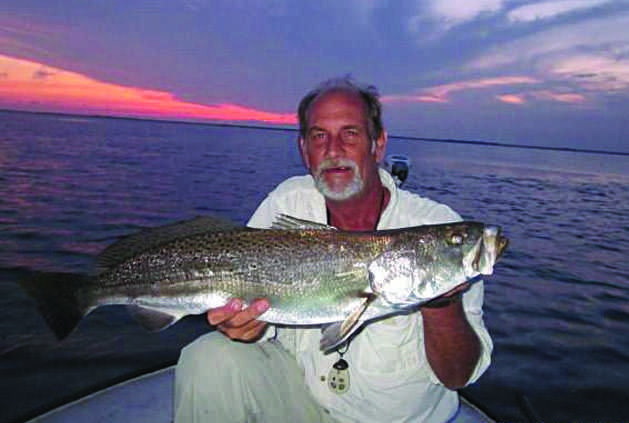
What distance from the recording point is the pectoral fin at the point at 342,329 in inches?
112

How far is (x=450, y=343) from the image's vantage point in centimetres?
302

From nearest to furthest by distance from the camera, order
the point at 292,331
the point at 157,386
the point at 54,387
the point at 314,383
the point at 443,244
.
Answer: the point at 443,244, the point at 314,383, the point at 292,331, the point at 157,386, the point at 54,387

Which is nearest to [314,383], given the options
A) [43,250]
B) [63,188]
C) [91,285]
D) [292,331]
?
[292,331]

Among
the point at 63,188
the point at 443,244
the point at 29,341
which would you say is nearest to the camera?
the point at 443,244

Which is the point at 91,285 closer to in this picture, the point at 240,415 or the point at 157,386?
the point at 240,415

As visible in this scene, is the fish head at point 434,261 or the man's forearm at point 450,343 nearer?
the fish head at point 434,261

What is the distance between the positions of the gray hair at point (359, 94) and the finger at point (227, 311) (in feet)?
5.60

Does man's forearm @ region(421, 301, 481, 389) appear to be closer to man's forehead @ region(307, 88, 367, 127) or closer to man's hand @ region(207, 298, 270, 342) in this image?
man's hand @ region(207, 298, 270, 342)

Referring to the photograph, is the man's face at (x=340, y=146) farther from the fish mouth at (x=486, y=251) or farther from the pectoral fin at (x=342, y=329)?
the fish mouth at (x=486, y=251)

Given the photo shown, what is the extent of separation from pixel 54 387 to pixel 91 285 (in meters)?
4.17

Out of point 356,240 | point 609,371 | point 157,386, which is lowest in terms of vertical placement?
point 609,371

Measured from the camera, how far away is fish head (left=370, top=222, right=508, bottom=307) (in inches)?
110

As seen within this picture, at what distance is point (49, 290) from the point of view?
3.33 m

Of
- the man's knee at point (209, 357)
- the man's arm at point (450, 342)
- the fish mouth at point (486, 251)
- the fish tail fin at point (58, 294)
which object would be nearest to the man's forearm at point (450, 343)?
the man's arm at point (450, 342)
